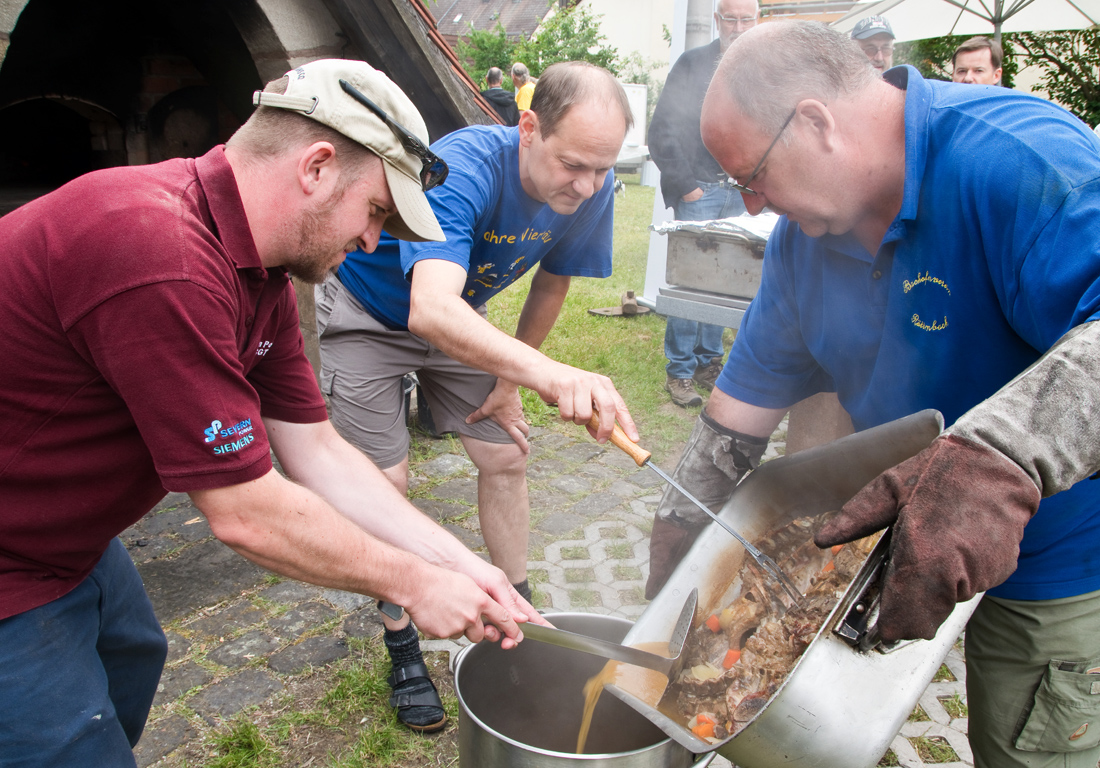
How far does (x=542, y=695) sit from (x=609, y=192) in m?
1.98

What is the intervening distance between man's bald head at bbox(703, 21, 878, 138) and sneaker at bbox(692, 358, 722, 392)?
4707 millimetres

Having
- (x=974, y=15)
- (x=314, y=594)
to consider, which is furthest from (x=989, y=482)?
(x=974, y=15)

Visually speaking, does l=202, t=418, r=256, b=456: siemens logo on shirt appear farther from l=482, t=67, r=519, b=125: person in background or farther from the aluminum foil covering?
l=482, t=67, r=519, b=125: person in background

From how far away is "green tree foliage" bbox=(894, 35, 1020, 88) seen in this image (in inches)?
462

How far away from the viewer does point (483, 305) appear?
11.0 feet

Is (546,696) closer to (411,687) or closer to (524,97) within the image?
(411,687)

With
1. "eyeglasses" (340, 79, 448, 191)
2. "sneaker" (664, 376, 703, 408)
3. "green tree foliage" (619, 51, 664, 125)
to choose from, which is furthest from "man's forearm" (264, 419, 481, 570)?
"green tree foliage" (619, 51, 664, 125)

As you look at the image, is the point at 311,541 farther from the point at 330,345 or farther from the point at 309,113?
the point at 330,345

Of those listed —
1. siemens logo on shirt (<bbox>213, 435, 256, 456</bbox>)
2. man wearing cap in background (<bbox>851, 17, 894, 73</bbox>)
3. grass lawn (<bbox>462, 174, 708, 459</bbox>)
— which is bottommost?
grass lawn (<bbox>462, 174, 708, 459</bbox>)

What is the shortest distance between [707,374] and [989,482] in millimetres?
5371

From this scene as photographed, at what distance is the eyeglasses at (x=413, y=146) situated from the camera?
5.37 ft

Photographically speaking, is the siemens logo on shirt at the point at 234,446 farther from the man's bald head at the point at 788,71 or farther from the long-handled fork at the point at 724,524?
the man's bald head at the point at 788,71

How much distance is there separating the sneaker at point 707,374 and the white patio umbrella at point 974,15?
482cm

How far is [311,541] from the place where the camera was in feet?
5.28
